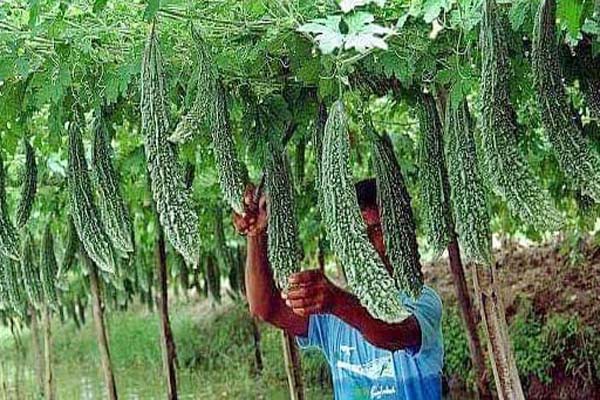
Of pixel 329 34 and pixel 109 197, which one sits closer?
pixel 329 34

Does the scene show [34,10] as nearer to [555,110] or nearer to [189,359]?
[555,110]

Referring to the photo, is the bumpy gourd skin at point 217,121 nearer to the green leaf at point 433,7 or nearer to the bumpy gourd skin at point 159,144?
the bumpy gourd skin at point 159,144

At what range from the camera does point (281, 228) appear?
3.13 meters

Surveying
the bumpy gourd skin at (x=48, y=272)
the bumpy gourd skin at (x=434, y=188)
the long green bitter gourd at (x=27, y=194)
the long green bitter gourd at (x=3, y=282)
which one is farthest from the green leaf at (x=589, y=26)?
the bumpy gourd skin at (x=48, y=272)

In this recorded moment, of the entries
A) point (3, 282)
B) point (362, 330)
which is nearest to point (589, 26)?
point (362, 330)

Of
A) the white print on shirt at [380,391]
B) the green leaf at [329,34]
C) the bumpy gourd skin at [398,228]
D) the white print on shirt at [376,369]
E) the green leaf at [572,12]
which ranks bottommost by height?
the white print on shirt at [380,391]

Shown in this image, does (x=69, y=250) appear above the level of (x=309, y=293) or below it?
above

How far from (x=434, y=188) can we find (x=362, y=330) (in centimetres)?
56

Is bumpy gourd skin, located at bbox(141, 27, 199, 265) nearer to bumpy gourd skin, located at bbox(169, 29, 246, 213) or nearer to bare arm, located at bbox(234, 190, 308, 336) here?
bumpy gourd skin, located at bbox(169, 29, 246, 213)

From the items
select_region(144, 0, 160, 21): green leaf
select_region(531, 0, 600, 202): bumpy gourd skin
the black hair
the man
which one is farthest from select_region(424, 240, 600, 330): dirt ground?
select_region(144, 0, 160, 21): green leaf

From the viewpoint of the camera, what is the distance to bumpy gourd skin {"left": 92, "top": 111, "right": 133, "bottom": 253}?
3100 mm

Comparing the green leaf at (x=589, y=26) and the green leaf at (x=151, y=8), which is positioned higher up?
the green leaf at (x=589, y=26)

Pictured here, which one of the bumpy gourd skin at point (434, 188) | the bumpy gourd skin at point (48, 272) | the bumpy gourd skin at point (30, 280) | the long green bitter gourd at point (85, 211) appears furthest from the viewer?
the bumpy gourd skin at point (48, 272)

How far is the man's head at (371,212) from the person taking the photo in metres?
3.54
